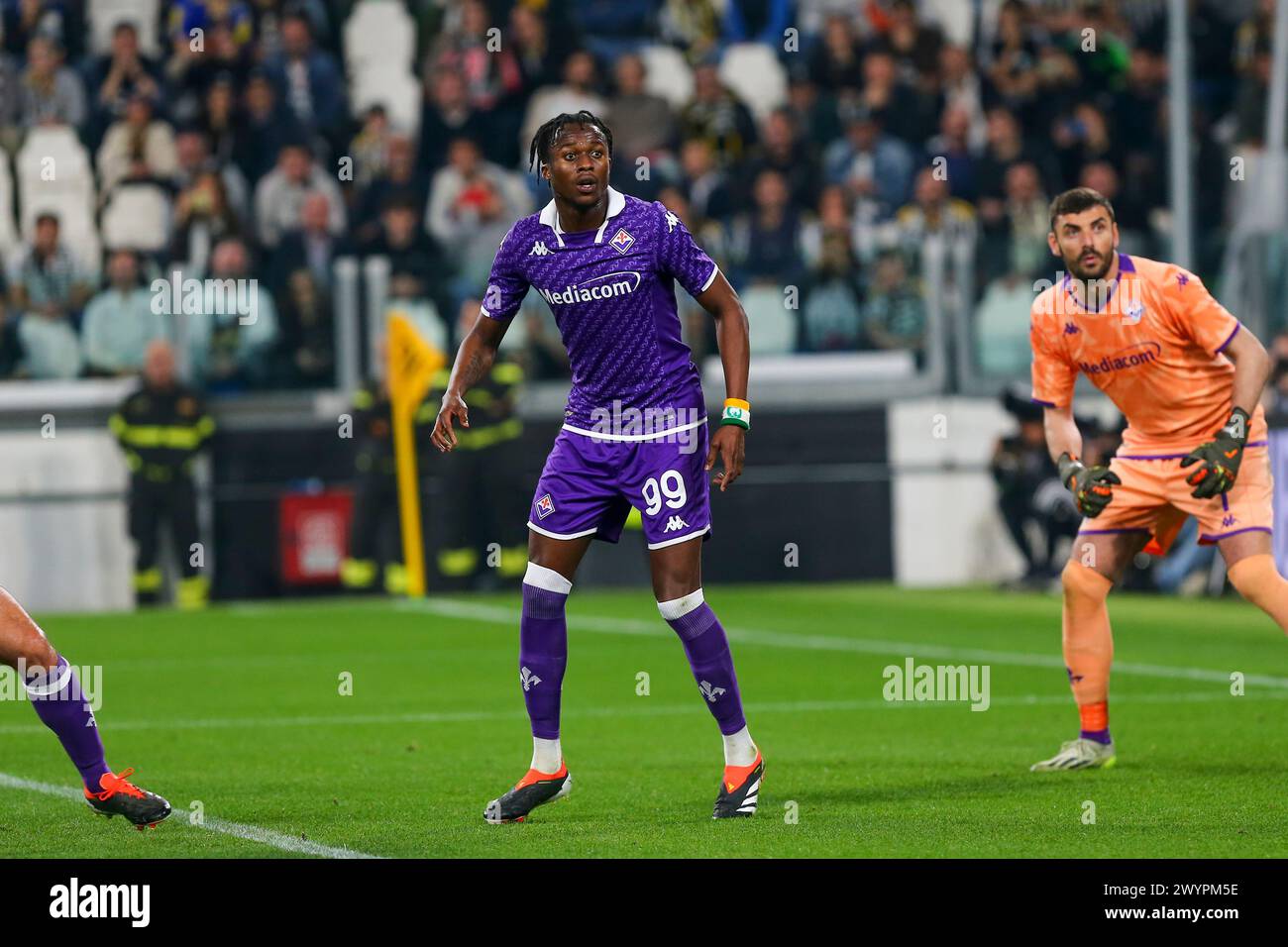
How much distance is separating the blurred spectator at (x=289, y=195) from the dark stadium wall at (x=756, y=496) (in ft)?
6.45

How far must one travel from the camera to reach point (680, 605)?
7.67m

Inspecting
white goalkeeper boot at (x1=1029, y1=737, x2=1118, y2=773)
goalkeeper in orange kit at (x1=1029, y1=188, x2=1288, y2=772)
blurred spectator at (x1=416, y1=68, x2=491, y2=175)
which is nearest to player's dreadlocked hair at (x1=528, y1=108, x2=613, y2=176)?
goalkeeper in orange kit at (x1=1029, y1=188, x2=1288, y2=772)

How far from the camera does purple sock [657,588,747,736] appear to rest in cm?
771

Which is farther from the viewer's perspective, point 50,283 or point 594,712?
point 50,283

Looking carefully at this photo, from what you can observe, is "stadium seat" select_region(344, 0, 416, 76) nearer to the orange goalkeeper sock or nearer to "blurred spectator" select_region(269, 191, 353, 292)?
"blurred spectator" select_region(269, 191, 353, 292)

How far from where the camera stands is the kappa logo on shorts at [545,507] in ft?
25.3

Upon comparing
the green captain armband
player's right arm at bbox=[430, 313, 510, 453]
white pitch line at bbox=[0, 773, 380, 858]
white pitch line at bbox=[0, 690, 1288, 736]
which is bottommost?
white pitch line at bbox=[0, 690, 1288, 736]

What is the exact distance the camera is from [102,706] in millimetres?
12000

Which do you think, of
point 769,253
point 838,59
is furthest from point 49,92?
point 838,59

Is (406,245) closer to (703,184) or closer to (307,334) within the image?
(307,334)

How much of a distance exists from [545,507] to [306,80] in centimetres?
1506

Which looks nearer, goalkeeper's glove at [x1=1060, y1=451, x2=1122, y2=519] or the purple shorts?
the purple shorts

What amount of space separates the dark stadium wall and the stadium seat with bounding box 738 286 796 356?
60 cm
